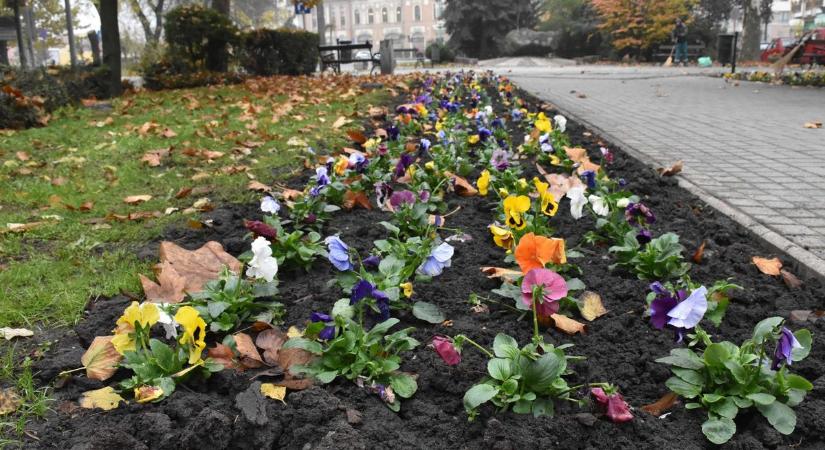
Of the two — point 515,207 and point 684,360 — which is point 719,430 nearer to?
point 684,360

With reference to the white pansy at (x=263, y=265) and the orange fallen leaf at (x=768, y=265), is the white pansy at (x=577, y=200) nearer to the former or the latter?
the orange fallen leaf at (x=768, y=265)

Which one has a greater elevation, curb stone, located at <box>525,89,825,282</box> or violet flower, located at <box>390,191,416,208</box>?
violet flower, located at <box>390,191,416,208</box>

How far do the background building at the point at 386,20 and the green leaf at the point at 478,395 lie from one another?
301 ft

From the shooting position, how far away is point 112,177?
4.64 metres

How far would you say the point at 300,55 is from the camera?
17766mm

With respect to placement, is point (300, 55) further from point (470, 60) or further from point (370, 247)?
point (470, 60)

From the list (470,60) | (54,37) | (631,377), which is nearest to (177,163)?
(631,377)

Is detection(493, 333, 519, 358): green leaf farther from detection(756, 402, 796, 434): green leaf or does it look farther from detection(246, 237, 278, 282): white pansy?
detection(246, 237, 278, 282): white pansy

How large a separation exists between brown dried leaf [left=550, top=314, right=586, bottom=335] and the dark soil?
0.03m

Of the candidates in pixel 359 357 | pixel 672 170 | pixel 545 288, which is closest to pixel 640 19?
pixel 672 170

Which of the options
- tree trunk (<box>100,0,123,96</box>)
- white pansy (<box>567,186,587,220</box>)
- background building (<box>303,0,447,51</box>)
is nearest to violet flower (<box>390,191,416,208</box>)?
white pansy (<box>567,186,587,220</box>)

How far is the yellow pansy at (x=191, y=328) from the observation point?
1844 mm

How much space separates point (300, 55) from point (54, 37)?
49.6 meters

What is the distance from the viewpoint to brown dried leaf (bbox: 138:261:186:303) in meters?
2.39
